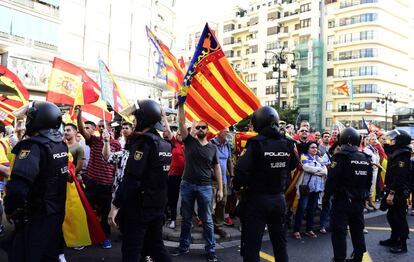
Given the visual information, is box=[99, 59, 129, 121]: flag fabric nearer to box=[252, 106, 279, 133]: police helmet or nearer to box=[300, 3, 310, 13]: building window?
box=[252, 106, 279, 133]: police helmet

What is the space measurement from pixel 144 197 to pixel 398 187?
14.2 ft

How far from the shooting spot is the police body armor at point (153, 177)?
12.5 feet

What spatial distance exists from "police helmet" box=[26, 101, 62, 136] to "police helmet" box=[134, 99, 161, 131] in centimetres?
83

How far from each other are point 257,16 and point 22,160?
235 ft

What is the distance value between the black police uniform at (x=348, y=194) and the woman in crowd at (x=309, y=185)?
1.76 meters

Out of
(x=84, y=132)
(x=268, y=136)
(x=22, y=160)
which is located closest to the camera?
(x=22, y=160)

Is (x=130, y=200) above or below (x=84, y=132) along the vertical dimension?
below

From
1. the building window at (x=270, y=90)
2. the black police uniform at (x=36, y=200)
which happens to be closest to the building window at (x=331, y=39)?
the building window at (x=270, y=90)

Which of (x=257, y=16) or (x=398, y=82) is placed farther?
(x=257, y=16)

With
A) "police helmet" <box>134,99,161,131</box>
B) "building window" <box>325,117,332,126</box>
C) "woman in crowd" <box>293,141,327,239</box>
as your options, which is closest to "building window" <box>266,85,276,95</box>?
"building window" <box>325,117,332,126</box>

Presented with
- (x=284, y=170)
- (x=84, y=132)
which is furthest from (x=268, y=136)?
(x=84, y=132)

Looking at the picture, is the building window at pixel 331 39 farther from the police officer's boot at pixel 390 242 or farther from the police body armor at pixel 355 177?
the police body armor at pixel 355 177

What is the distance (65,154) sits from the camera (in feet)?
11.8

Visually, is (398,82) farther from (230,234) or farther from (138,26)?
(230,234)
